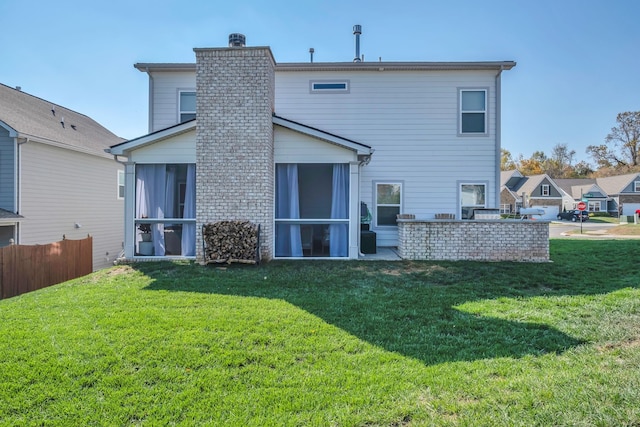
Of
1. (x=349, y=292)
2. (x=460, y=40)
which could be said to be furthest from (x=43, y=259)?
(x=460, y=40)

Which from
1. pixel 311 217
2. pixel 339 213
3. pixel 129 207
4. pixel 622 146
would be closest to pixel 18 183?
pixel 129 207

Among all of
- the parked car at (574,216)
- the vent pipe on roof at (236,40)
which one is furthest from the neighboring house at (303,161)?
the parked car at (574,216)

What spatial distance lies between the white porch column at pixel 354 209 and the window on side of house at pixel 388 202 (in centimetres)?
252

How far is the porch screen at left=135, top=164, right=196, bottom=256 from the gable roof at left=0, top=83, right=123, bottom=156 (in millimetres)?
5690

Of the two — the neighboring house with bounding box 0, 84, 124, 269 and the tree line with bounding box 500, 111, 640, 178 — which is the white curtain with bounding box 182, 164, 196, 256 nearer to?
the neighboring house with bounding box 0, 84, 124, 269

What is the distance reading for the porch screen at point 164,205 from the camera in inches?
335

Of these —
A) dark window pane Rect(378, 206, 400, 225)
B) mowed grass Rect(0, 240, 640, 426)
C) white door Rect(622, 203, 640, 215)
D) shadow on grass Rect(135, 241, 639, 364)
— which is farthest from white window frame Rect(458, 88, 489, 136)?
white door Rect(622, 203, 640, 215)

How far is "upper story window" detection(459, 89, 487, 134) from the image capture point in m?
10.9

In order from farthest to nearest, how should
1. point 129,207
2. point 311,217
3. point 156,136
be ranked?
1. point 311,217
2. point 129,207
3. point 156,136

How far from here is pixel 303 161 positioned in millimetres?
8508

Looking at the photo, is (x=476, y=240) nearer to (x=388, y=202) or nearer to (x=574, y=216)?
(x=388, y=202)

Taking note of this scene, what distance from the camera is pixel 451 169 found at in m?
10.8

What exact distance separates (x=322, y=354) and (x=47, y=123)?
14847mm

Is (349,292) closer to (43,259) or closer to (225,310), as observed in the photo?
(225,310)
